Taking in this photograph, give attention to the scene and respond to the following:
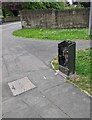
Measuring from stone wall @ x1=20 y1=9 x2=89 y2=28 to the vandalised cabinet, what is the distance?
11901 mm

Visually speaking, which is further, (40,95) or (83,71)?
(83,71)

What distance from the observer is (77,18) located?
19484 millimetres

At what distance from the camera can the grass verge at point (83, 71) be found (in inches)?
273

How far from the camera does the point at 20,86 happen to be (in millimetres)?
7320

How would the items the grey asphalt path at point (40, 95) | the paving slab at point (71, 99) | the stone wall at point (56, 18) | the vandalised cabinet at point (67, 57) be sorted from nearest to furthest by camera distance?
1. the paving slab at point (71, 99)
2. the grey asphalt path at point (40, 95)
3. the vandalised cabinet at point (67, 57)
4. the stone wall at point (56, 18)

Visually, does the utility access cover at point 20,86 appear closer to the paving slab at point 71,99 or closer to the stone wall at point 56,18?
the paving slab at point 71,99

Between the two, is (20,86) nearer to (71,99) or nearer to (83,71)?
(71,99)

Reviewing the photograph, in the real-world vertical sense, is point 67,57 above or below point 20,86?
above

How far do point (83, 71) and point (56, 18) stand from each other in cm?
1259

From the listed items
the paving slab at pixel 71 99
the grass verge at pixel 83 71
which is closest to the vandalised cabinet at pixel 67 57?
the grass verge at pixel 83 71

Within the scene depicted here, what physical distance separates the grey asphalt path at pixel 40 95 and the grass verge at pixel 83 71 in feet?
0.87

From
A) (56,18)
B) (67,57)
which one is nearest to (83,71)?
(67,57)

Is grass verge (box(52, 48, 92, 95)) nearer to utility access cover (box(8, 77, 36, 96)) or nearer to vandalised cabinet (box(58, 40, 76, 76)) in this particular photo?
vandalised cabinet (box(58, 40, 76, 76))

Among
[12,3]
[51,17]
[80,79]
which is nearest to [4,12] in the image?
[12,3]
